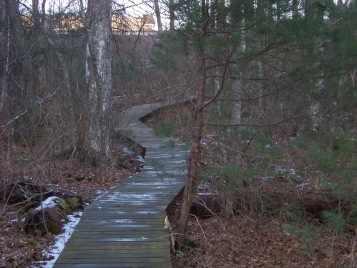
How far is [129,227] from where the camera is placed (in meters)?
7.75

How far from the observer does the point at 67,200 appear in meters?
9.10

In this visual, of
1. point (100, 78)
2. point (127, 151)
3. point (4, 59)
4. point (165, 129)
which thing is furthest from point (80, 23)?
point (165, 129)

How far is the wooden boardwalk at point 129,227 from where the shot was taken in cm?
646

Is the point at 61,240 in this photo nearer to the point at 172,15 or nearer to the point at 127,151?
the point at 172,15

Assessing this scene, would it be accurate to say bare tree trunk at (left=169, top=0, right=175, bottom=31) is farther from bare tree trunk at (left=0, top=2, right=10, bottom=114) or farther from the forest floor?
bare tree trunk at (left=0, top=2, right=10, bottom=114)

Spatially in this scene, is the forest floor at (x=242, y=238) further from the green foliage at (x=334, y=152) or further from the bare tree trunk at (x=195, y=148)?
the green foliage at (x=334, y=152)

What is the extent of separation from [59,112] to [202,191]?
3.53 metres

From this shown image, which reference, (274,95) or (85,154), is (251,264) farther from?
(85,154)

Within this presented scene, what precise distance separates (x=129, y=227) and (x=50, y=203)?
1268mm

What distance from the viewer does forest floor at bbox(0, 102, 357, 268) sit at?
7125 millimetres

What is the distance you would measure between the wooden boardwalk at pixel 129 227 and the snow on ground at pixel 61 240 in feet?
0.55

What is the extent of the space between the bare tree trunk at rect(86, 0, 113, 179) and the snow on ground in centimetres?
317

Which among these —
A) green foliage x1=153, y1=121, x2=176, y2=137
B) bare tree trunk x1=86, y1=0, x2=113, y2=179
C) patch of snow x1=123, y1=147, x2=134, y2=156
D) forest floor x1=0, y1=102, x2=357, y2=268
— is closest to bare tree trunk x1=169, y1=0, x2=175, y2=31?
green foliage x1=153, y1=121, x2=176, y2=137

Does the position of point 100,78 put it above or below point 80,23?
below
